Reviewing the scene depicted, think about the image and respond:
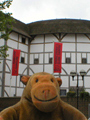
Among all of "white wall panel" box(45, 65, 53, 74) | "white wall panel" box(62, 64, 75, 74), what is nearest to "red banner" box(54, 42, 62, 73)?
"white wall panel" box(62, 64, 75, 74)

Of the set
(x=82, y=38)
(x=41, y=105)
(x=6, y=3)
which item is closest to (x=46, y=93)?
(x=41, y=105)

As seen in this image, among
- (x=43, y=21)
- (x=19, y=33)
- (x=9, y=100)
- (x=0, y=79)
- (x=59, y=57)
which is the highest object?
(x=43, y=21)

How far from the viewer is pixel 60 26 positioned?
26625 mm

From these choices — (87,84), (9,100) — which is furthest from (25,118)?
(87,84)

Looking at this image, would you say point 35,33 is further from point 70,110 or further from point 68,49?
point 70,110

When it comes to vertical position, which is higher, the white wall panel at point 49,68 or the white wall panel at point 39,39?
the white wall panel at point 39,39

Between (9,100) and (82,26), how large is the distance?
41.3ft

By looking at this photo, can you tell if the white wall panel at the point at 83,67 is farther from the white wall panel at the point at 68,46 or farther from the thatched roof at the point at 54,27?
the thatched roof at the point at 54,27

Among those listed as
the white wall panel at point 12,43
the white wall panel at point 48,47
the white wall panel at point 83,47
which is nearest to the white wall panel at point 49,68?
the white wall panel at point 48,47

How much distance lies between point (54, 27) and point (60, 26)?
28.0 inches

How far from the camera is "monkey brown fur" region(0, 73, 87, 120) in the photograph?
3.65 metres

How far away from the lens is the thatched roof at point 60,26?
26234 mm

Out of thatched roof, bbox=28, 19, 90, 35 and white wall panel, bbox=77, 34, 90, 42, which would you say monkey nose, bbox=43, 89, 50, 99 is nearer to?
thatched roof, bbox=28, 19, 90, 35

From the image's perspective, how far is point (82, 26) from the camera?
88.1 feet
